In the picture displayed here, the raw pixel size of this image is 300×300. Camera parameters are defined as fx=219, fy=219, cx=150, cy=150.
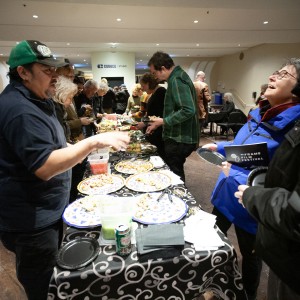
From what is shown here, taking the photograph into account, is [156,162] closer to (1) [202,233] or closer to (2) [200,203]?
(1) [202,233]

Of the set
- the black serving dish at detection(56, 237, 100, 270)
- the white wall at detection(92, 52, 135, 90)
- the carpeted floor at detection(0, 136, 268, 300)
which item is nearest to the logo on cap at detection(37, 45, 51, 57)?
the black serving dish at detection(56, 237, 100, 270)

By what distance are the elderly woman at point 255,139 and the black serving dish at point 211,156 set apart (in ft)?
0.17

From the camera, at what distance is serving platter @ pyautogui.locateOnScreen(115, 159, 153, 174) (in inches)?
63.9

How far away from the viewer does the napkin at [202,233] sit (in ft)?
2.87

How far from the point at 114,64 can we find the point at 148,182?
9097mm

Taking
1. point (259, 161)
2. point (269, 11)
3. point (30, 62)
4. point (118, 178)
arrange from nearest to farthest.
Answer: point (30, 62) < point (259, 161) < point (118, 178) < point (269, 11)

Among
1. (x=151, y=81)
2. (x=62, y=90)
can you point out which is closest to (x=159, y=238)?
(x=62, y=90)

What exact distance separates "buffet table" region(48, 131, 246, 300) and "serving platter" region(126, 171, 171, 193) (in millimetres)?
472

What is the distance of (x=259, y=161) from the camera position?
3.56 feet

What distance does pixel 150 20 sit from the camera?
4844mm

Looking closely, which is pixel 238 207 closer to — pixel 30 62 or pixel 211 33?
pixel 30 62

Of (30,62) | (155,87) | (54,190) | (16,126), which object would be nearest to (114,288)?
(54,190)

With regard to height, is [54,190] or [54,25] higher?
[54,25]

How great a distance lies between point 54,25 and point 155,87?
382 cm
